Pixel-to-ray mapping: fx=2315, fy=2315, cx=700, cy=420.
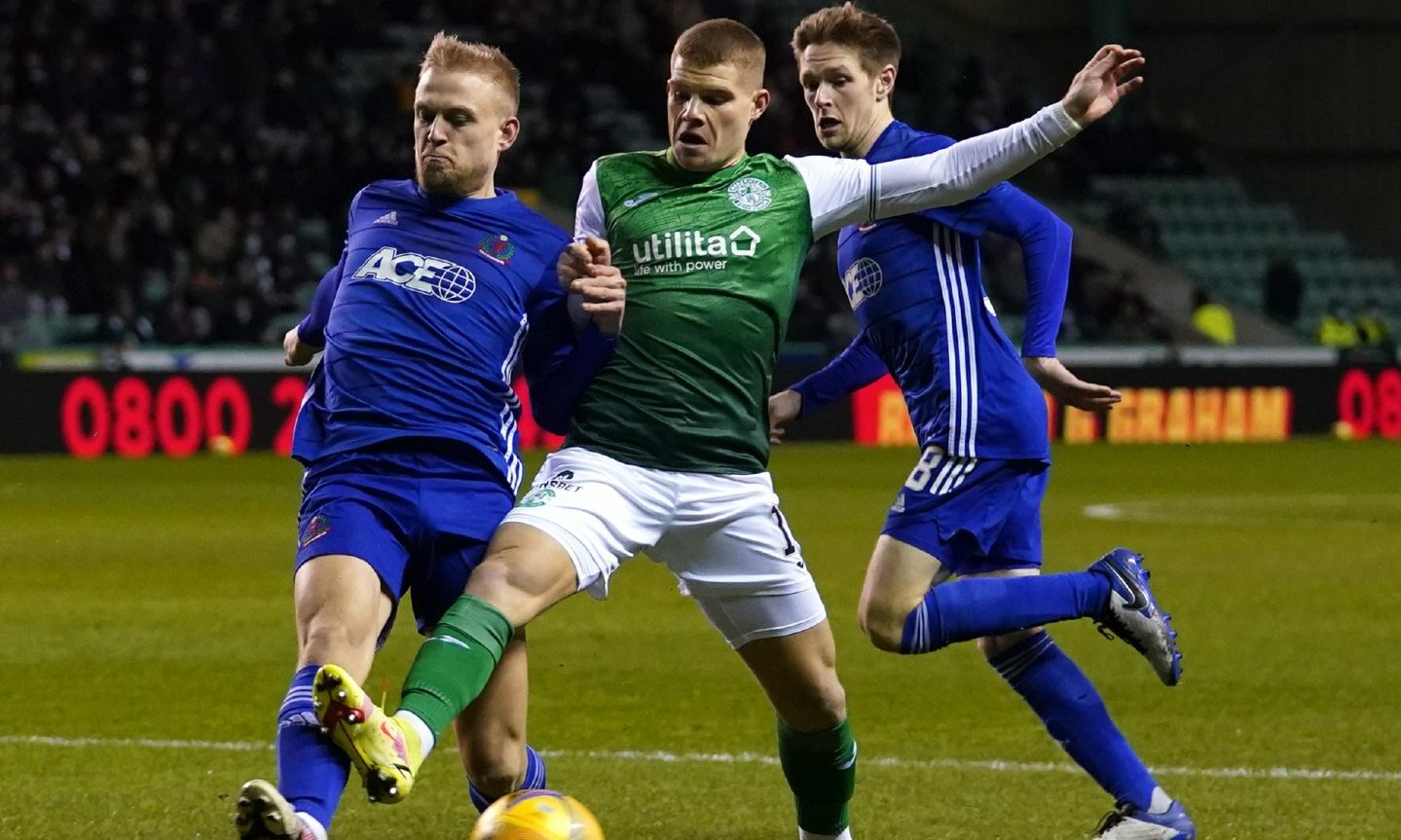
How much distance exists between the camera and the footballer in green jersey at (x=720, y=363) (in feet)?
16.1

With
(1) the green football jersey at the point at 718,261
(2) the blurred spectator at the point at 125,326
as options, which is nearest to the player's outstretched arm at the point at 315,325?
(1) the green football jersey at the point at 718,261

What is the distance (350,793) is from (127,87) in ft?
61.3

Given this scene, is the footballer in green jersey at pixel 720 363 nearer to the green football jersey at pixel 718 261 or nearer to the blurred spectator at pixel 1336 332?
the green football jersey at pixel 718 261

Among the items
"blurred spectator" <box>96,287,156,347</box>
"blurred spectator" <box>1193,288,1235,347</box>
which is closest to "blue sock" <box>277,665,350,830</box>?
"blurred spectator" <box>96,287,156,347</box>

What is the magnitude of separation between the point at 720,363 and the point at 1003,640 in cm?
110

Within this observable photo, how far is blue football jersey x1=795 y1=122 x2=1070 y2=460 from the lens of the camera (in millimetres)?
5652

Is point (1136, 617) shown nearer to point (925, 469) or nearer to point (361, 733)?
point (925, 469)

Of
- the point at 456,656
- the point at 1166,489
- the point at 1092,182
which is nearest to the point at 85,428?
the point at 1166,489

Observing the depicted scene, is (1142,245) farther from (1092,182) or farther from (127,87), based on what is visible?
(127,87)

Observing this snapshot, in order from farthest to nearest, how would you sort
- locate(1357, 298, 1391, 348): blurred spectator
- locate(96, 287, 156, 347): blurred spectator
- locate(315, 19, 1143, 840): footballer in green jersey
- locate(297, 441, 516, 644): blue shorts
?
1. locate(1357, 298, 1391, 348): blurred spectator
2. locate(96, 287, 156, 347): blurred spectator
3. locate(315, 19, 1143, 840): footballer in green jersey
4. locate(297, 441, 516, 644): blue shorts

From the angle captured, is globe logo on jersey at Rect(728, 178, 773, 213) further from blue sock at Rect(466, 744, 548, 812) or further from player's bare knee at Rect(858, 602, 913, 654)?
blue sock at Rect(466, 744, 548, 812)

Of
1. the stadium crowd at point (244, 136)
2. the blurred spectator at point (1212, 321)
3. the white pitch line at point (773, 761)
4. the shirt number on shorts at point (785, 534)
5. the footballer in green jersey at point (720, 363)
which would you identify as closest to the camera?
the footballer in green jersey at point (720, 363)

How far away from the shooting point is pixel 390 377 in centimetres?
484

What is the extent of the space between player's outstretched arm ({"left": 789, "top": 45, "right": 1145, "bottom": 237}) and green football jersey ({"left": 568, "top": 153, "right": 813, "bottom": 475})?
2.6 inches
